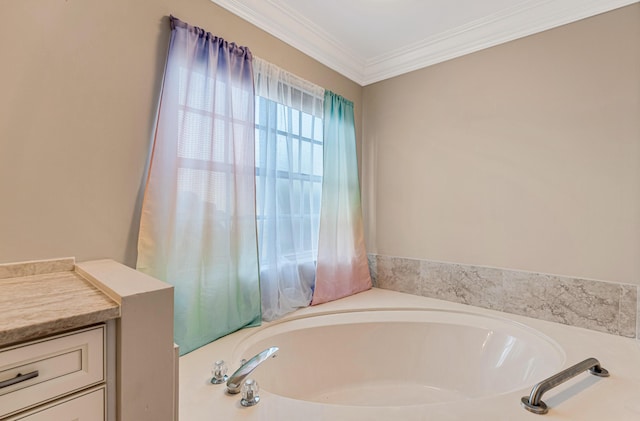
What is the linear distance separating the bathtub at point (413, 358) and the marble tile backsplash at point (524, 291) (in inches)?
2.8

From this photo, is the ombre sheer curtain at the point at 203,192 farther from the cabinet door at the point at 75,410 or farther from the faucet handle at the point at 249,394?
the cabinet door at the point at 75,410

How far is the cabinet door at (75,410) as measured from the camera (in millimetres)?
705

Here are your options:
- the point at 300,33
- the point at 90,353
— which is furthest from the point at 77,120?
the point at 300,33

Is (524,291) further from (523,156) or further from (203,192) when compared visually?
(203,192)

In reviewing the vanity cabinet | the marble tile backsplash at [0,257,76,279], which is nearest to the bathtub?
the vanity cabinet

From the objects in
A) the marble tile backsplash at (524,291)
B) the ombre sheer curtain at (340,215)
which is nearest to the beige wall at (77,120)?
the ombre sheer curtain at (340,215)

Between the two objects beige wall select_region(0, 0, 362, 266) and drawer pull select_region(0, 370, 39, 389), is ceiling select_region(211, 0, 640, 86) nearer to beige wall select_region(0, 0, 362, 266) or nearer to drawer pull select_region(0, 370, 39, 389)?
beige wall select_region(0, 0, 362, 266)

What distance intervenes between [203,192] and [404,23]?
1674 mm

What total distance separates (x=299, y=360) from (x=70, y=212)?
4.26ft

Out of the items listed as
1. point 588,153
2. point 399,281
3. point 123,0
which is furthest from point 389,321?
point 123,0

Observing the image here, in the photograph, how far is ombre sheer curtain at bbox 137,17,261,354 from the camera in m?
1.43

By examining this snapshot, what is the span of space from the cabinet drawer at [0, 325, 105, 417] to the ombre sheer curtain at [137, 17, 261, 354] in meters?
0.65

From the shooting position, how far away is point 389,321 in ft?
6.55

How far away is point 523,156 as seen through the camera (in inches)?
77.4
